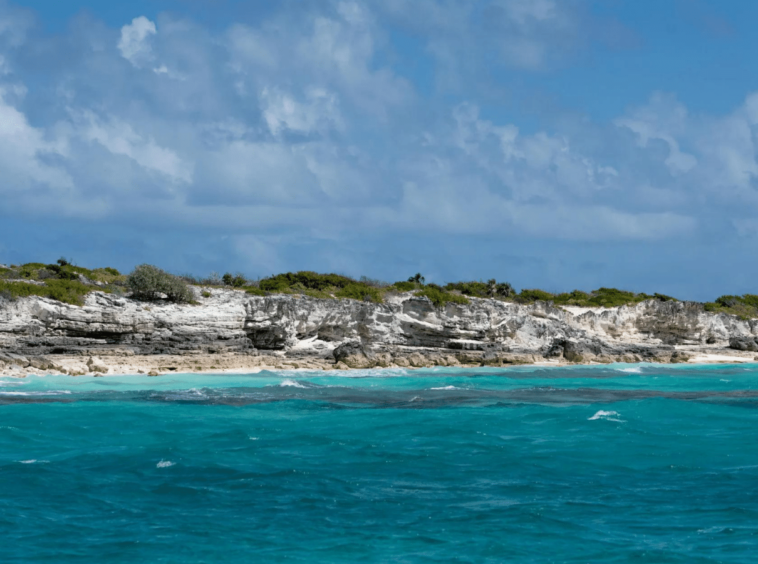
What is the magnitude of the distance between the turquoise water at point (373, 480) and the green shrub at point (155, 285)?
1638 cm

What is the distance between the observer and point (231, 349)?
43.6 meters

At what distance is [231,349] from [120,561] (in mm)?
35179

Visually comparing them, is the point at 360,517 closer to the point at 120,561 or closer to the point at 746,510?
the point at 120,561

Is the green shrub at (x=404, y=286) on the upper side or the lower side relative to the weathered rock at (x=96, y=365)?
upper

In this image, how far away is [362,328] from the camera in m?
49.6

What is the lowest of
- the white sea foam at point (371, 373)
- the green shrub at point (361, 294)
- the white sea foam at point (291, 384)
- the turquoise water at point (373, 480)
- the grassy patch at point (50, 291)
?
the turquoise water at point (373, 480)

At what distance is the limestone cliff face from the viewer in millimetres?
38719

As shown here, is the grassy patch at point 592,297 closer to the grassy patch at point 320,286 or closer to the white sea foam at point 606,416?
the grassy patch at point 320,286

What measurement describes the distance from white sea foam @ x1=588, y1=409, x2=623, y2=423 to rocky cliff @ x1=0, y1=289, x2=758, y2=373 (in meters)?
22.4

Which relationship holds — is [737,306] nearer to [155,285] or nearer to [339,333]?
[339,333]

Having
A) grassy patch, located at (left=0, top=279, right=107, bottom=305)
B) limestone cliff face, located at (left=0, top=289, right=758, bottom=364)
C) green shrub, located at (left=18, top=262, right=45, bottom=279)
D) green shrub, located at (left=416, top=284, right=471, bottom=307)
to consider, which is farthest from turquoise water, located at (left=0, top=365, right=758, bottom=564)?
green shrub, located at (left=416, top=284, right=471, bottom=307)

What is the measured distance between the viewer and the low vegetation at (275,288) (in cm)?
4134

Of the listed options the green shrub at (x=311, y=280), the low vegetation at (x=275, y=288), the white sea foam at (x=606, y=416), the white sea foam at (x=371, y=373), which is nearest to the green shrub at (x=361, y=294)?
the low vegetation at (x=275, y=288)

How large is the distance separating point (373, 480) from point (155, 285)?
3234cm
